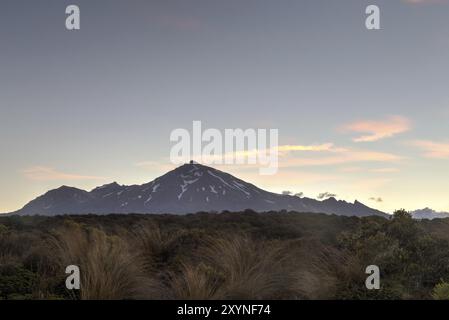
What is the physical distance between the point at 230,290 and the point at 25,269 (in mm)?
4843

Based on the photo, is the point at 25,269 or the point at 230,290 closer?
the point at 230,290

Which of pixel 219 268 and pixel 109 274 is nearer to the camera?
pixel 109 274

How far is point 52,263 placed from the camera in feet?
34.6

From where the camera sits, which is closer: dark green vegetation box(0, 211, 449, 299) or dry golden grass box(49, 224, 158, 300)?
dry golden grass box(49, 224, 158, 300)

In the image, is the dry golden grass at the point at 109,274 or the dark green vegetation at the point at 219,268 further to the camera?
the dark green vegetation at the point at 219,268

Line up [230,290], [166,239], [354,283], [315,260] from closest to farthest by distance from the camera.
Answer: [230,290] < [354,283] < [315,260] < [166,239]

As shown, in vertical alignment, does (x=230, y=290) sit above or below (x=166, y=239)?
below

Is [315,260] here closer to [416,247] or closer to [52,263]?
[416,247]
